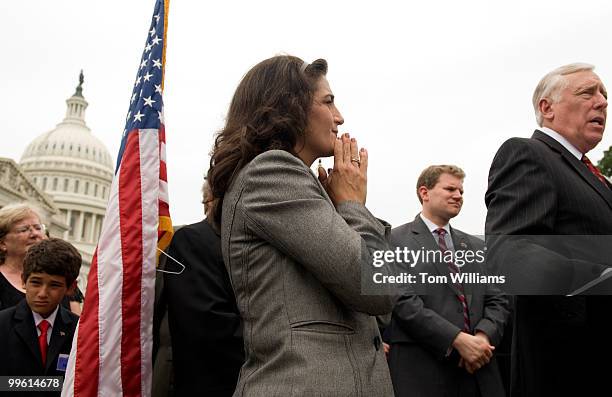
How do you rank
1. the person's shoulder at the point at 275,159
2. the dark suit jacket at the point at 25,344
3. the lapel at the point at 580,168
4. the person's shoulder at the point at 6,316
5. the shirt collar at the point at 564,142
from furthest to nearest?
the person's shoulder at the point at 6,316
the dark suit jacket at the point at 25,344
the shirt collar at the point at 564,142
the lapel at the point at 580,168
the person's shoulder at the point at 275,159

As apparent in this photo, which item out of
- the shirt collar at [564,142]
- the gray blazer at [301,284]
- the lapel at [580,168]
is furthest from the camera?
the shirt collar at [564,142]

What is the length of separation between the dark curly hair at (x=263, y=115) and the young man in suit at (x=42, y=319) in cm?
187

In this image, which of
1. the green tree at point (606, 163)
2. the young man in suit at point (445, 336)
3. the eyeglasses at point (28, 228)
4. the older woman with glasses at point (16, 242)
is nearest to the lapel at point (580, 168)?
the young man in suit at point (445, 336)

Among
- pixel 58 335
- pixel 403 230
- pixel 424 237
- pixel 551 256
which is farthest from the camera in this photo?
pixel 403 230

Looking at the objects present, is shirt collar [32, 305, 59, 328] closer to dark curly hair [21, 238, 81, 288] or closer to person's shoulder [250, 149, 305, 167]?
dark curly hair [21, 238, 81, 288]

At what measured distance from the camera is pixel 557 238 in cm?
253

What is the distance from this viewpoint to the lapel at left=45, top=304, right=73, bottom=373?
3650mm

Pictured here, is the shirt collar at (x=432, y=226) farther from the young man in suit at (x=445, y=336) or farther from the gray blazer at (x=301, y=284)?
the gray blazer at (x=301, y=284)

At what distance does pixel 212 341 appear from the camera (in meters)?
3.00

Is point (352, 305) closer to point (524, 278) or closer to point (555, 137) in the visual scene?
point (524, 278)

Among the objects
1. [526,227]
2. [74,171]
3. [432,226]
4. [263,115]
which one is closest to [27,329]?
[263,115]

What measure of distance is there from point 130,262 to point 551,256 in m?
1.93

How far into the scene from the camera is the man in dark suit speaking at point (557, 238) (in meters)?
2.33

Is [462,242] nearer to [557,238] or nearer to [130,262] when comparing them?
[557,238]
